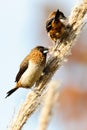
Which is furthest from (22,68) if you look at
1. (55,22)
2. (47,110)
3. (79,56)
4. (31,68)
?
(79,56)

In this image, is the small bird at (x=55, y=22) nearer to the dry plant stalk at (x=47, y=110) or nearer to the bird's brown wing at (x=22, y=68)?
the bird's brown wing at (x=22, y=68)

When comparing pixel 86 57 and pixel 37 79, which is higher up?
pixel 37 79

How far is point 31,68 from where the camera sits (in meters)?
3.31

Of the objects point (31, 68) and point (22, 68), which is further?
point (22, 68)

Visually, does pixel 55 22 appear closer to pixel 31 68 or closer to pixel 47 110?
pixel 31 68

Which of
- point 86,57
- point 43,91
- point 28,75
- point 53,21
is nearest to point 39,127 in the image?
point 43,91

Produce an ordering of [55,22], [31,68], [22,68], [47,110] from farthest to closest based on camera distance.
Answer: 1. [55,22]
2. [22,68]
3. [31,68]
4. [47,110]

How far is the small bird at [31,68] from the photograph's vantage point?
3138mm

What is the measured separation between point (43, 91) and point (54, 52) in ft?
1.22

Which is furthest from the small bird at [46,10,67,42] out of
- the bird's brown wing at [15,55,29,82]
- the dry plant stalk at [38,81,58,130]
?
the dry plant stalk at [38,81,58,130]

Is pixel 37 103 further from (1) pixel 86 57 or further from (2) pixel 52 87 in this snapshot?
(1) pixel 86 57

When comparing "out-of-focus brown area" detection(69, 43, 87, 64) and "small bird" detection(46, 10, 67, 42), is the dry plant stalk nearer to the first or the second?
"small bird" detection(46, 10, 67, 42)

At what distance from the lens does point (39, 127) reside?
7.23ft

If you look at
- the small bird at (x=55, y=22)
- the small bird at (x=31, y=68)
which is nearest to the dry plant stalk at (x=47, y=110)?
the small bird at (x=31, y=68)
